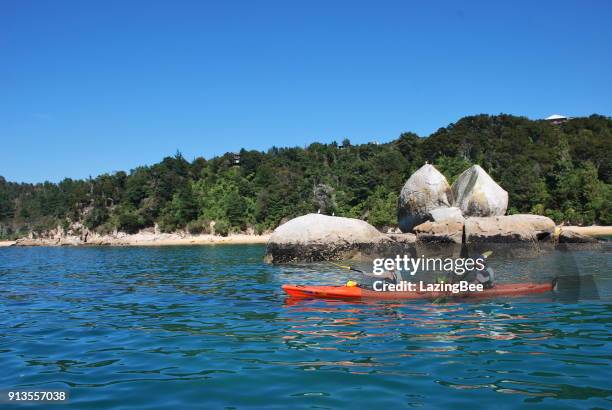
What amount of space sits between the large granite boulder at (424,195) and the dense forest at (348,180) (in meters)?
29.2

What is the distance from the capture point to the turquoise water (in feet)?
20.8

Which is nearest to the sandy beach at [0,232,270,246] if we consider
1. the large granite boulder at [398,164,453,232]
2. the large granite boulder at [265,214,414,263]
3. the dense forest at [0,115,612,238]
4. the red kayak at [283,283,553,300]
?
the dense forest at [0,115,612,238]

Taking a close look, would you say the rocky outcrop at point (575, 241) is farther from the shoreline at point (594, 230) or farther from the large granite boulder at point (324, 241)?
the shoreline at point (594, 230)

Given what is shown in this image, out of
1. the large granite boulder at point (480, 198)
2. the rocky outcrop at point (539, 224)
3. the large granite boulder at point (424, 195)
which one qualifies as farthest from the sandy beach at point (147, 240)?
the rocky outcrop at point (539, 224)

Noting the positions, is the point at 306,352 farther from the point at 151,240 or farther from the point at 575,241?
the point at 151,240

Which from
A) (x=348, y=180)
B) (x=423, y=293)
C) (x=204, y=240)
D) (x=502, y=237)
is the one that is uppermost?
(x=348, y=180)

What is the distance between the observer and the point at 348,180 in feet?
244

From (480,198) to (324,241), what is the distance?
10106 millimetres

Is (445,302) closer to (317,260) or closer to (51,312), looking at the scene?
(51,312)

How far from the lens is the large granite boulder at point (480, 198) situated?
28406 millimetres

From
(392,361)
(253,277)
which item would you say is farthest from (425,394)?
(253,277)

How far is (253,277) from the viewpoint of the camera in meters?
20.1

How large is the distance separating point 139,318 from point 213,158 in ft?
268

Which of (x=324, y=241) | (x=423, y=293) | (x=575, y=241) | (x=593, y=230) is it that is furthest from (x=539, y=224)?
(x=593, y=230)
